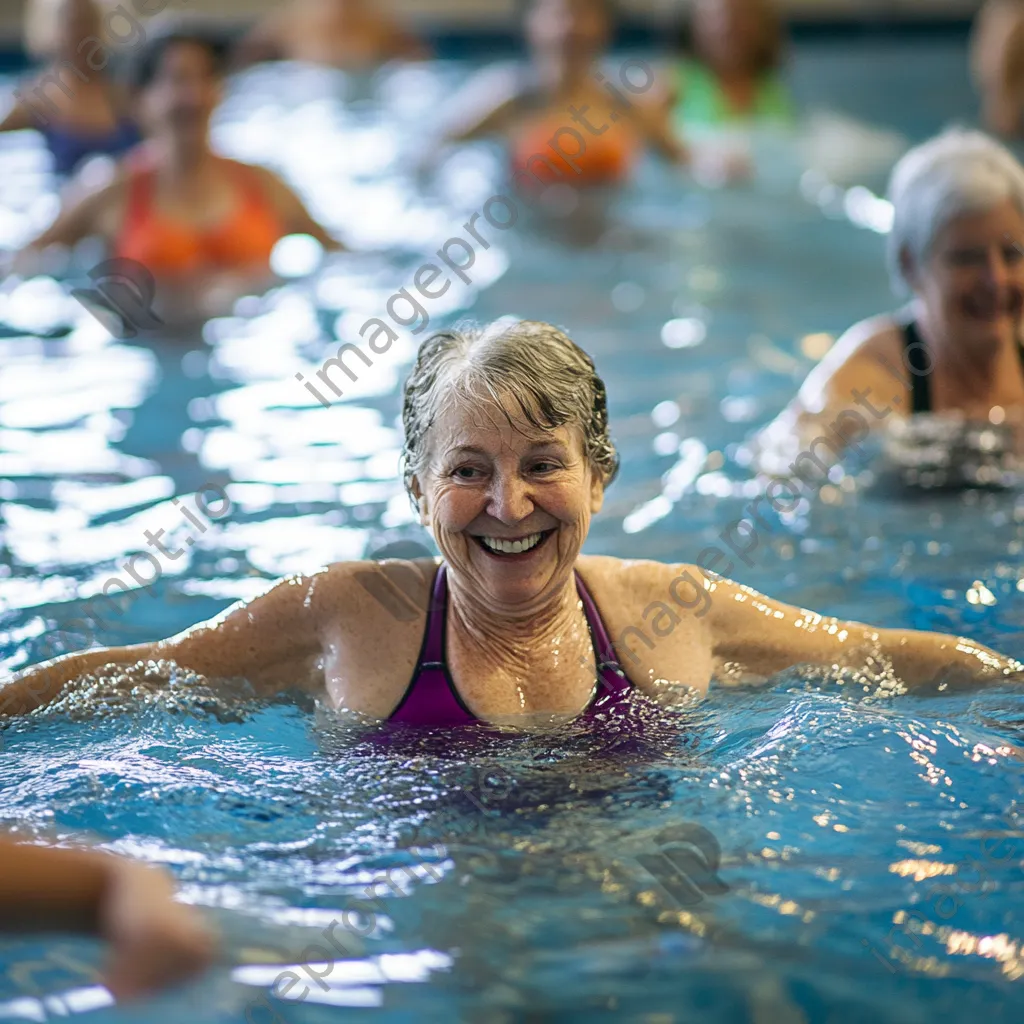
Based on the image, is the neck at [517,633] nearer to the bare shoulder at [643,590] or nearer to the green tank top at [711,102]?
the bare shoulder at [643,590]

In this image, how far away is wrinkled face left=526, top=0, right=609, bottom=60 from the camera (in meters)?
7.76

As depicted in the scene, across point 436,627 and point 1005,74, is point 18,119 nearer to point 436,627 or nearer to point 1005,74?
point 1005,74

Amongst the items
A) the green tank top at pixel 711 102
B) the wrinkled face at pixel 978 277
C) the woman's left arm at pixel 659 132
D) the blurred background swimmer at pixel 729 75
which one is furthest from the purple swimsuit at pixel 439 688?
the green tank top at pixel 711 102

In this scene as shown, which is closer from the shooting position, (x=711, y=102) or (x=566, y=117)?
(x=566, y=117)

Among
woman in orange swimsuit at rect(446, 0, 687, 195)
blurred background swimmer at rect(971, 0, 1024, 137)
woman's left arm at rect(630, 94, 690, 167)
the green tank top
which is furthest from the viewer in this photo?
the green tank top

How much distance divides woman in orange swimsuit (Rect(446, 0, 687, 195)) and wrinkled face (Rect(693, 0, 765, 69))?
80 cm

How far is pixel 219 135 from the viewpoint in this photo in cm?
1027

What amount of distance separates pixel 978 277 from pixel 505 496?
211 cm

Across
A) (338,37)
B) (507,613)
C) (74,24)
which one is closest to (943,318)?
(507,613)

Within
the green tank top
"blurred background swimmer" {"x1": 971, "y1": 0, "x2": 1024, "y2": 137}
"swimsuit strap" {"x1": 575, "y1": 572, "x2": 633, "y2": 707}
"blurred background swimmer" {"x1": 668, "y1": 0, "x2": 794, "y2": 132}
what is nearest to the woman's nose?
"swimsuit strap" {"x1": 575, "y1": 572, "x2": 633, "y2": 707}

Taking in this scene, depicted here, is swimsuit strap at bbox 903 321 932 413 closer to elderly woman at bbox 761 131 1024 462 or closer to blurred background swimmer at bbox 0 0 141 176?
elderly woman at bbox 761 131 1024 462

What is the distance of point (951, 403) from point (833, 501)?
46 centimetres

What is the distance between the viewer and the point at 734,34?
8570mm

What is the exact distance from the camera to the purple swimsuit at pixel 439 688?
9.57 feet
